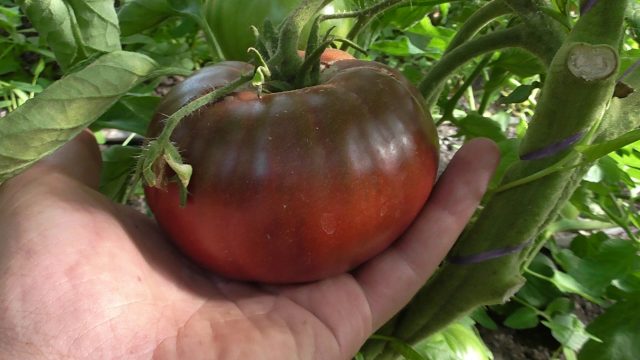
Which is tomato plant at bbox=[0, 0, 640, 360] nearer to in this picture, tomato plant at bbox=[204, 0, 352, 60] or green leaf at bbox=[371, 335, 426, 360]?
green leaf at bbox=[371, 335, 426, 360]

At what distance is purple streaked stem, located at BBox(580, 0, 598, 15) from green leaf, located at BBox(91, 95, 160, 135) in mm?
543

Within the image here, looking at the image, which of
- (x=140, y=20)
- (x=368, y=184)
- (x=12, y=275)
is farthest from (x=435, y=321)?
(x=140, y=20)

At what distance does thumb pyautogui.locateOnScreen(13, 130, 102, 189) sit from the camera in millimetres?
756

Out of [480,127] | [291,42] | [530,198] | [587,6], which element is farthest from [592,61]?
[480,127]

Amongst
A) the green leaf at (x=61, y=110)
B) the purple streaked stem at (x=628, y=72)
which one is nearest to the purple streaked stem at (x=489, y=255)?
the purple streaked stem at (x=628, y=72)

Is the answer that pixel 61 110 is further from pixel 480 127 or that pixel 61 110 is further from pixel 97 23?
pixel 480 127

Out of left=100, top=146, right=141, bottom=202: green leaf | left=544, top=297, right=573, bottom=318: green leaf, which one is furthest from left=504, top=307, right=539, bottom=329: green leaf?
left=100, top=146, right=141, bottom=202: green leaf

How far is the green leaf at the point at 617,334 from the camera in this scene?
0.78m

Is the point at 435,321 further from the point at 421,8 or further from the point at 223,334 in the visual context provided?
the point at 421,8

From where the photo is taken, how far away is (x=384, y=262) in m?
0.76

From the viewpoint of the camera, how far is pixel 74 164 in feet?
2.61

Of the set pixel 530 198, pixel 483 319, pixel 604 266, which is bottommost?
pixel 483 319

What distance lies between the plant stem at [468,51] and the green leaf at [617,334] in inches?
14.3

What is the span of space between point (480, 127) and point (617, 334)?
14.3 inches
